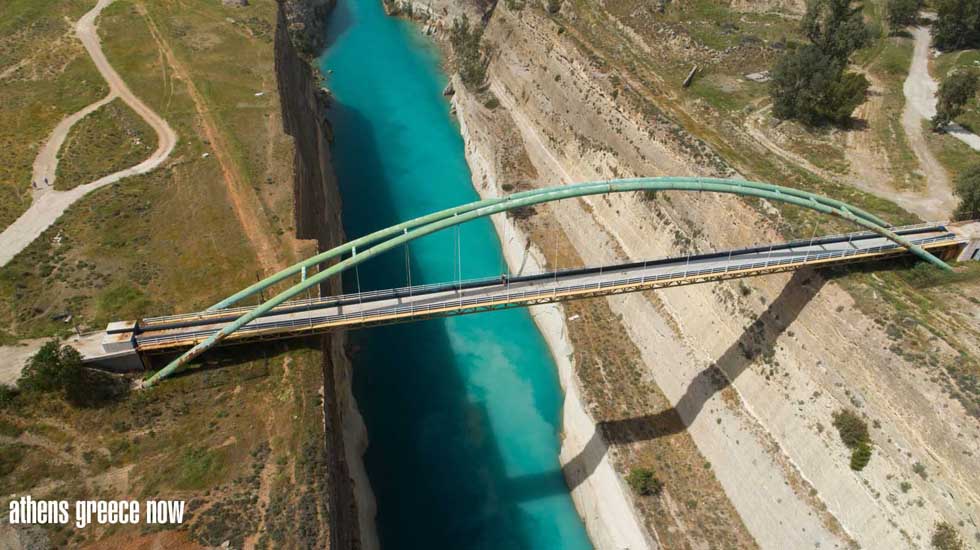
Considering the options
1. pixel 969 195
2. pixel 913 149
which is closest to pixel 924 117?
pixel 913 149

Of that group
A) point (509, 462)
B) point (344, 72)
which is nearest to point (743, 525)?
point (509, 462)

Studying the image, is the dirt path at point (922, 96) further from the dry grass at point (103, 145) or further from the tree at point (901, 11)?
the dry grass at point (103, 145)

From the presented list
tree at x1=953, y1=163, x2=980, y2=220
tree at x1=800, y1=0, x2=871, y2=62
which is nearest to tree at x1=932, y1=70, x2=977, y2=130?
tree at x1=800, y1=0, x2=871, y2=62

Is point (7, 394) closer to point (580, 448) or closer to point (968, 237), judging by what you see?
point (580, 448)

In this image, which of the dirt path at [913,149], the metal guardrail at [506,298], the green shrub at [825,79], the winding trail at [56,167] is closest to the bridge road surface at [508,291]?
the metal guardrail at [506,298]

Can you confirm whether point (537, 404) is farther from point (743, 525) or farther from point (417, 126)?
point (417, 126)

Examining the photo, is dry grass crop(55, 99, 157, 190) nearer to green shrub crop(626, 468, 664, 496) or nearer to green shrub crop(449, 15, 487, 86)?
green shrub crop(449, 15, 487, 86)
